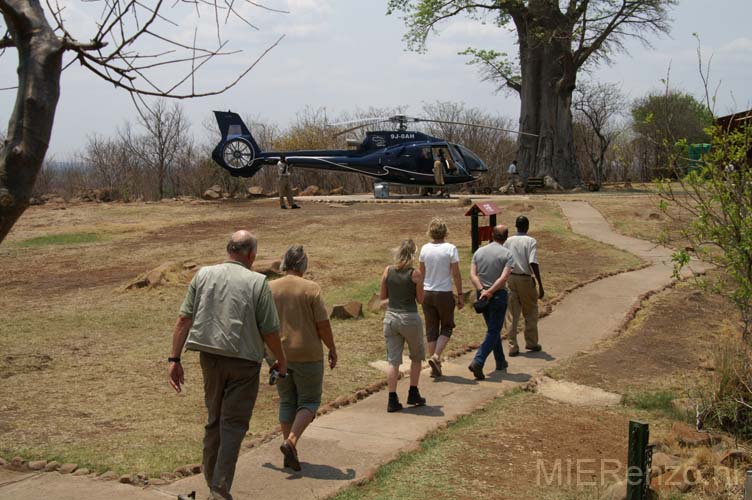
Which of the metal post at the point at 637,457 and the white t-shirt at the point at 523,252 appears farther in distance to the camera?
the white t-shirt at the point at 523,252

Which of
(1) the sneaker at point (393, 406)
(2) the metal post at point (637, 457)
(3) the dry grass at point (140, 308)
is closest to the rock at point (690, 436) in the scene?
(2) the metal post at point (637, 457)

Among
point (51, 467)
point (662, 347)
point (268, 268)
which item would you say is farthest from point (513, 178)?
point (51, 467)

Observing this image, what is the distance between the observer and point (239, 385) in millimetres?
5438

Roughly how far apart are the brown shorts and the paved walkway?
56 cm

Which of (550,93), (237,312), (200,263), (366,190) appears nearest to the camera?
(237,312)

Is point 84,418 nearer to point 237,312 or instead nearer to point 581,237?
point 237,312

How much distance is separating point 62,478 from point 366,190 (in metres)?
35.2

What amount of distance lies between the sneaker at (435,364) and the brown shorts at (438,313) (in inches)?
7.9

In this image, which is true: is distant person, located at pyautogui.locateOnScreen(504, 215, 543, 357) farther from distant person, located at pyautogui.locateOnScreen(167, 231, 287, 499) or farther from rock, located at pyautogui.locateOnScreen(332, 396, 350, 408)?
distant person, located at pyautogui.locateOnScreen(167, 231, 287, 499)

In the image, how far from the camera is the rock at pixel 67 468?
21.1ft

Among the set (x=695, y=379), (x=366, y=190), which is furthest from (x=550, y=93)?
(x=695, y=379)

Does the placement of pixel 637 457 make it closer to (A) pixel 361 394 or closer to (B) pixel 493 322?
(A) pixel 361 394

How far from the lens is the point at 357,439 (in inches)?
276

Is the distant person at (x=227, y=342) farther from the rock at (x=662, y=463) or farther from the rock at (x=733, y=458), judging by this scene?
the rock at (x=733, y=458)
